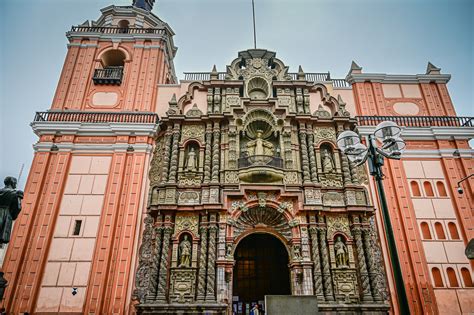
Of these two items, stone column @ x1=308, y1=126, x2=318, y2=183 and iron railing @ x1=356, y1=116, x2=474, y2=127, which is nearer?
stone column @ x1=308, y1=126, x2=318, y2=183

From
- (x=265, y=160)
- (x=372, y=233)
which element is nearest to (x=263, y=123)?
(x=265, y=160)

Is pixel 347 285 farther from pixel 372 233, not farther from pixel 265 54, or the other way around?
pixel 265 54

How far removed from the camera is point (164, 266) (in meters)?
11.2

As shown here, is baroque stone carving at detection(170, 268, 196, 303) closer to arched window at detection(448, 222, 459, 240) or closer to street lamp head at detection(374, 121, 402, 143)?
street lamp head at detection(374, 121, 402, 143)

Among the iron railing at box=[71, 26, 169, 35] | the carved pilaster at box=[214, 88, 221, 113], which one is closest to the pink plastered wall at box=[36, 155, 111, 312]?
the carved pilaster at box=[214, 88, 221, 113]

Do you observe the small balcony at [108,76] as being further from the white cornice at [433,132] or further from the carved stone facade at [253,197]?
the white cornice at [433,132]

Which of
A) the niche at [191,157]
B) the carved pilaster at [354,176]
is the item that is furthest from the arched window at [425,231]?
the niche at [191,157]

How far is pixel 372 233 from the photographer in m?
12.3

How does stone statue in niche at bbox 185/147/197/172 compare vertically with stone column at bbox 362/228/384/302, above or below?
above

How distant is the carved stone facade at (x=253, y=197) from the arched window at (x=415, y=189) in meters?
2.28

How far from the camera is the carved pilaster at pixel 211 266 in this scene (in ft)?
35.2

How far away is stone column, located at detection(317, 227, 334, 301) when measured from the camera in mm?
10883

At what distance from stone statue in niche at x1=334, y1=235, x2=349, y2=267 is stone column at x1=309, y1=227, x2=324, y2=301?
28.8 inches

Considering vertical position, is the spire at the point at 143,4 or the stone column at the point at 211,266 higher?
the spire at the point at 143,4
